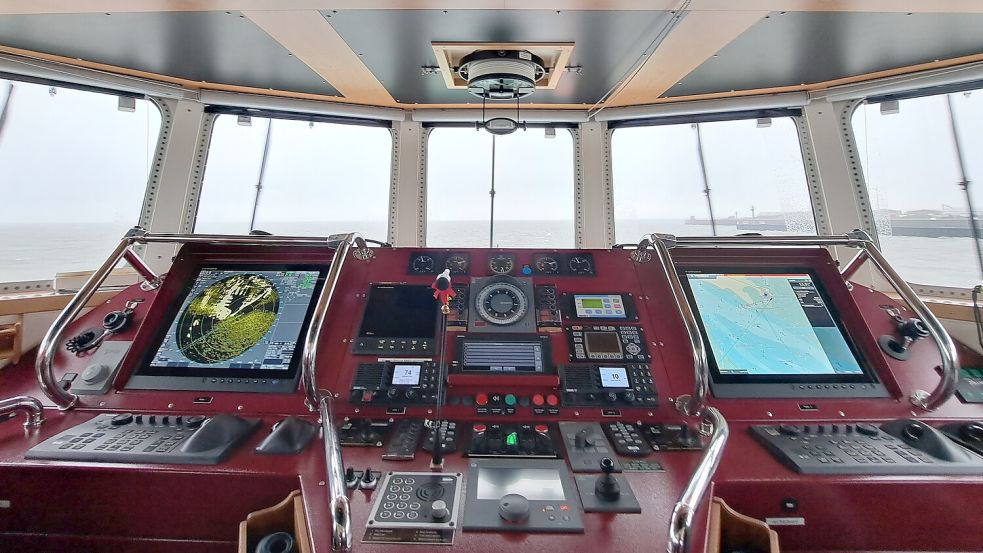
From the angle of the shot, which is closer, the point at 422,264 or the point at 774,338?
the point at 774,338

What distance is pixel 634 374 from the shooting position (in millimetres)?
1335

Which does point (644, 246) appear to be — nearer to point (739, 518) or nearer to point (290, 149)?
point (739, 518)

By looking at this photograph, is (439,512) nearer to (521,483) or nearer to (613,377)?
(521,483)

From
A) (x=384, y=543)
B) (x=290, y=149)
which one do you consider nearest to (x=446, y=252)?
(x=384, y=543)

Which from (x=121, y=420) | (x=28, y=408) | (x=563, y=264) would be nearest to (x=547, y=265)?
(x=563, y=264)

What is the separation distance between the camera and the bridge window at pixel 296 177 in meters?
2.91

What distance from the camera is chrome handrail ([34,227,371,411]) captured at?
1.26 meters

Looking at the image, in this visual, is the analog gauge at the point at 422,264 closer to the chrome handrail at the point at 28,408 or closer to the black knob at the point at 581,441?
the black knob at the point at 581,441

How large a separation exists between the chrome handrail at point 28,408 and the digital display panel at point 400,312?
0.98 meters

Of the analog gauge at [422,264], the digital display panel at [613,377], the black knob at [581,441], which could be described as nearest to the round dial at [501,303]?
the analog gauge at [422,264]

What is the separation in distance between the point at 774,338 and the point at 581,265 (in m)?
0.73

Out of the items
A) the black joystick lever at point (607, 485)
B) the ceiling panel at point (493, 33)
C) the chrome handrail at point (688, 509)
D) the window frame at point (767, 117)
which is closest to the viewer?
the chrome handrail at point (688, 509)

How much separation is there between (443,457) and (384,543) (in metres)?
0.28

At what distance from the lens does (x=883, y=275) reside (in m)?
1.46
